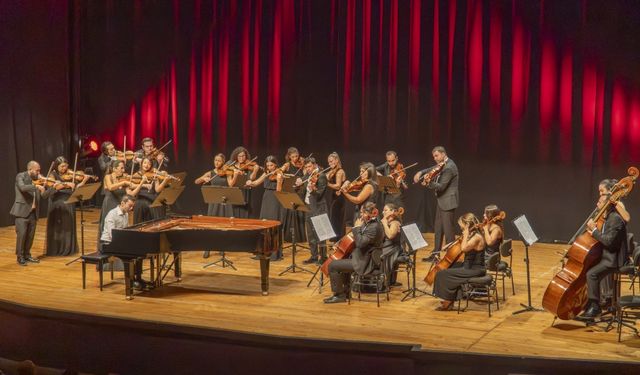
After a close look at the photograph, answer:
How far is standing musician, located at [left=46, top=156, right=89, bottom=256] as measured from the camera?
13.7m

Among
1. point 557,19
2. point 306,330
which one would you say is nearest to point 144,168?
point 306,330

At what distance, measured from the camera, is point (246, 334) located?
6074mm

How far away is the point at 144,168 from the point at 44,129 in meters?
5.91

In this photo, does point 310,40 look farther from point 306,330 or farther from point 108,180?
point 306,330

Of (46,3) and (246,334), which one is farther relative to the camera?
(46,3)

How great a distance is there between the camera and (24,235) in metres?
13.2

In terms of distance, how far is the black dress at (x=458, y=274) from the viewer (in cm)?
1034

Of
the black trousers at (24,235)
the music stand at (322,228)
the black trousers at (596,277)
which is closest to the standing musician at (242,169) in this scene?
the music stand at (322,228)

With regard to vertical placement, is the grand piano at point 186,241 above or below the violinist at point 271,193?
below

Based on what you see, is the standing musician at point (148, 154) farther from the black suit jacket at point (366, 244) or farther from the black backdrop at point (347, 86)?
the black suit jacket at point (366, 244)

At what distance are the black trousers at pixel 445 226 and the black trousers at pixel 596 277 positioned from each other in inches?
137

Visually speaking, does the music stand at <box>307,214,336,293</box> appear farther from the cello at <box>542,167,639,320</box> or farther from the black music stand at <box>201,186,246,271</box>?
the cello at <box>542,167,639,320</box>

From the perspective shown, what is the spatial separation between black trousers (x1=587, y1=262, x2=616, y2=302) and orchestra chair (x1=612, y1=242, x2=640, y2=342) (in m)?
0.14

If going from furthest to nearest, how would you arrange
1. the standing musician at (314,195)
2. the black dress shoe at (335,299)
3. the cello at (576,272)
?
the standing musician at (314,195)
the black dress shoe at (335,299)
the cello at (576,272)
